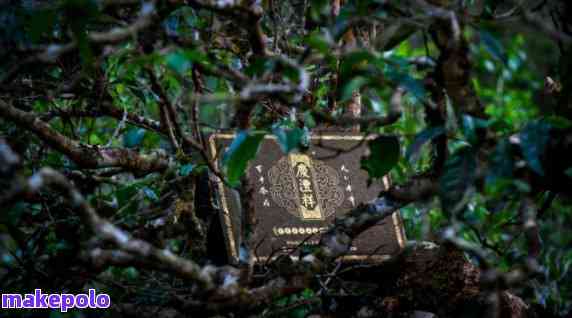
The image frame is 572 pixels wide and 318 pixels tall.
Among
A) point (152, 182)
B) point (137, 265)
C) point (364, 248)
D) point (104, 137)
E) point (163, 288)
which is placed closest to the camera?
point (137, 265)

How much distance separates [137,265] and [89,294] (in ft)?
2.28

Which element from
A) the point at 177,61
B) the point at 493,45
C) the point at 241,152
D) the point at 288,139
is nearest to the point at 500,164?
the point at 493,45

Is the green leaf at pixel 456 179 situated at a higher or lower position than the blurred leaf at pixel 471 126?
lower

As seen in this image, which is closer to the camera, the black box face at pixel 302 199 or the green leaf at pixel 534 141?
the green leaf at pixel 534 141

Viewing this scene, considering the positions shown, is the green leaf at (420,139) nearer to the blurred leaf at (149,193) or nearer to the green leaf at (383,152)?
the green leaf at (383,152)

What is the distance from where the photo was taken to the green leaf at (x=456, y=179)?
1712 millimetres

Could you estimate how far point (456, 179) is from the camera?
173 centimetres

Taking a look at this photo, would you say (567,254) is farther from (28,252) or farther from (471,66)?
(28,252)

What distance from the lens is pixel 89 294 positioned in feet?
7.69

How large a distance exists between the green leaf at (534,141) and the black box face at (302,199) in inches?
31.6

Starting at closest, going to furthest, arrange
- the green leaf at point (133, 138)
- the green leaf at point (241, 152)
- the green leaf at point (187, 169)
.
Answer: the green leaf at point (241, 152) → the green leaf at point (187, 169) → the green leaf at point (133, 138)

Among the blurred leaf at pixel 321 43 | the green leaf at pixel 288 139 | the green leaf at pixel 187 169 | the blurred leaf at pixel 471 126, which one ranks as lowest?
the green leaf at pixel 187 169

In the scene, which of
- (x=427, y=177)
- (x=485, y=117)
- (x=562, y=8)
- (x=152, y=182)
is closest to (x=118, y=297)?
(x=152, y=182)

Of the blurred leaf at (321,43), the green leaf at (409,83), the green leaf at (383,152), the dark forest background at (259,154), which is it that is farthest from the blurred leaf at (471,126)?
the blurred leaf at (321,43)
